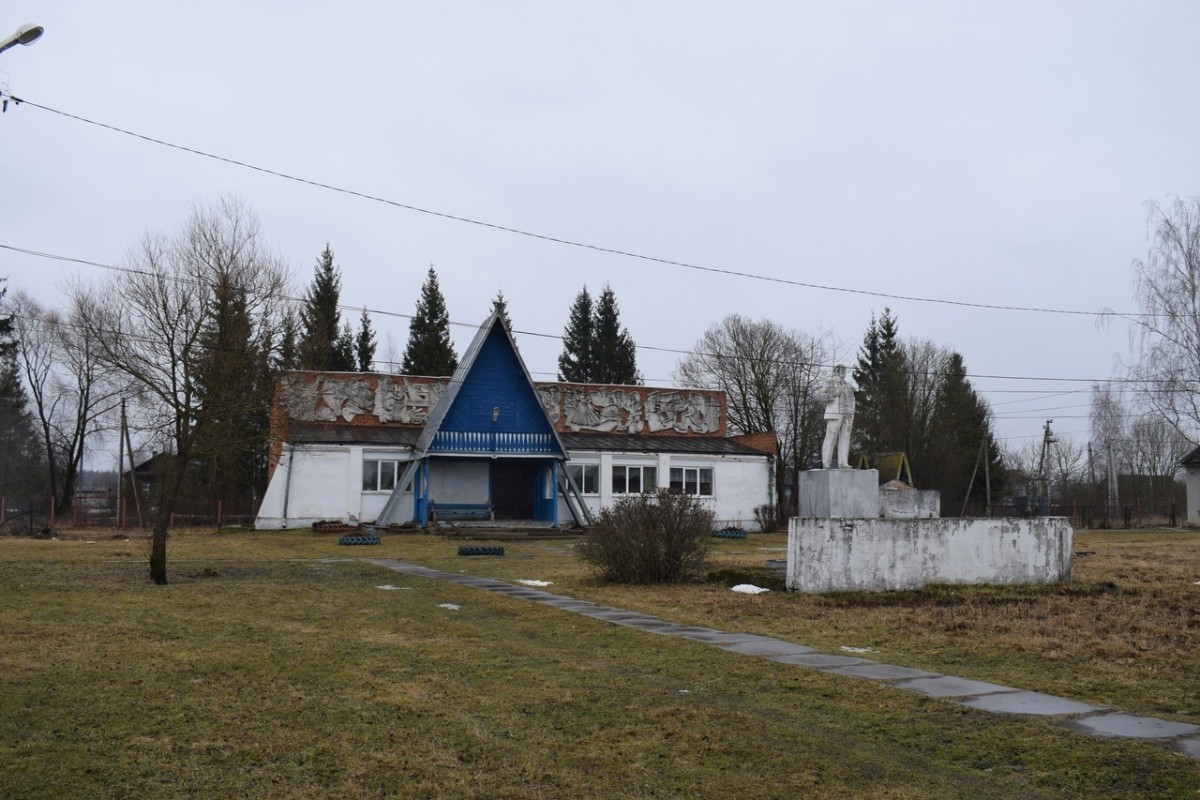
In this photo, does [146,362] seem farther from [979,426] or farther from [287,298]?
[979,426]

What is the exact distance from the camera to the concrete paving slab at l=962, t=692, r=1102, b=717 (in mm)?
7602

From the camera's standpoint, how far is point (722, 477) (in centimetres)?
4394

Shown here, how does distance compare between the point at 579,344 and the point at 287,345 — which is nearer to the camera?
the point at 287,345

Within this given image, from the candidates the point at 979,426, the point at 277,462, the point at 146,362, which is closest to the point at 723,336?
the point at 979,426

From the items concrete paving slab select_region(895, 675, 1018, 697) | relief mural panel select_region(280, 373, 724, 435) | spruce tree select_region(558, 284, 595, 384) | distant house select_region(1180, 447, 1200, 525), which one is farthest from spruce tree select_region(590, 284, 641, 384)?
concrete paving slab select_region(895, 675, 1018, 697)

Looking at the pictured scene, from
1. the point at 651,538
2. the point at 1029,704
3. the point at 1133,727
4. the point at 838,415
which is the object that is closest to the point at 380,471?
the point at 651,538

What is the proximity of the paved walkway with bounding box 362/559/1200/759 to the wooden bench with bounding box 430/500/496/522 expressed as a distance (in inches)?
982

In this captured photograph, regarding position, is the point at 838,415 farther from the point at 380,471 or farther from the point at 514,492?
the point at 514,492

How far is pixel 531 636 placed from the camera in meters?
11.9

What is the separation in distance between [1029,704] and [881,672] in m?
1.65

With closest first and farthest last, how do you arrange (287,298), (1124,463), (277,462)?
1. (287,298)
2. (277,462)
3. (1124,463)

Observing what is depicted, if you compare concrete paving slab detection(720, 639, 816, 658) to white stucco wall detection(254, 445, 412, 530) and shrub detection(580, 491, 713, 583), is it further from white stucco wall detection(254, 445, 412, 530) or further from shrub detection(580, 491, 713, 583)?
white stucco wall detection(254, 445, 412, 530)

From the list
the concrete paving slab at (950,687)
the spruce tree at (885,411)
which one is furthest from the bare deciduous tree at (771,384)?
the concrete paving slab at (950,687)

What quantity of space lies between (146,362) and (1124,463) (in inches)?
3402
